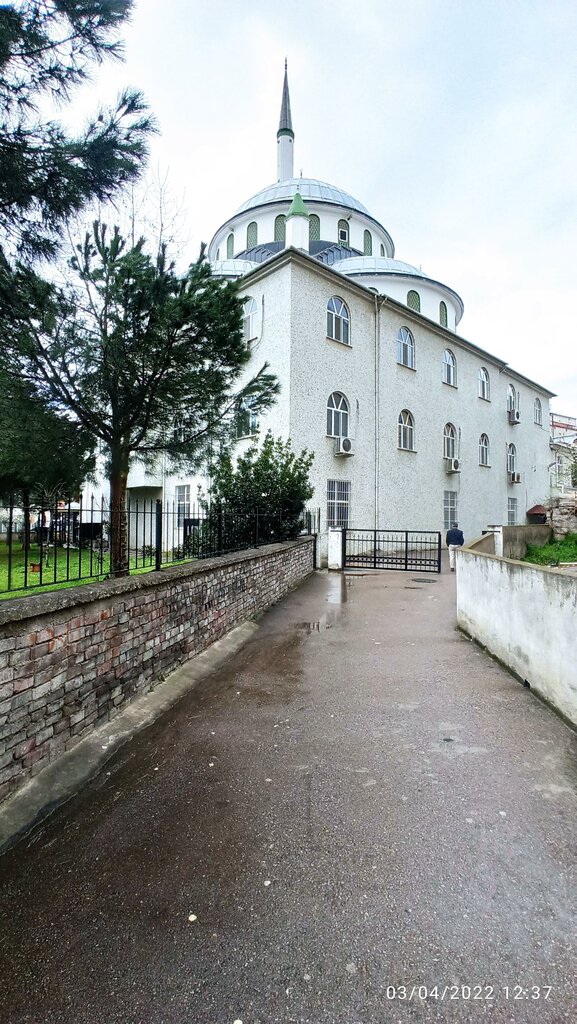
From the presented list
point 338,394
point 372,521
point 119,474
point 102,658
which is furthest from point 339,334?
point 102,658

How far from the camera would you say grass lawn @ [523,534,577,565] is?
15263 mm

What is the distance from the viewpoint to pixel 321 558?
15617 mm

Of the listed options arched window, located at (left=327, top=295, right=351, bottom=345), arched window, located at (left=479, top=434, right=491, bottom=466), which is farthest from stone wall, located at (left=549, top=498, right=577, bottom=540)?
arched window, located at (left=327, top=295, right=351, bottom=345)

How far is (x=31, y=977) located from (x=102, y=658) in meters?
2.24

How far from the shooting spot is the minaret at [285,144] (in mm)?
28156

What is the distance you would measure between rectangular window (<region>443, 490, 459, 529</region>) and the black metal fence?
13987 mm

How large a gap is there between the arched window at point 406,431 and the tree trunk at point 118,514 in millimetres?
14580

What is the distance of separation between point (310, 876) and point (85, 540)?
315cm

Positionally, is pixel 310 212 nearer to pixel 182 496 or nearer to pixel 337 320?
pixel 337 320

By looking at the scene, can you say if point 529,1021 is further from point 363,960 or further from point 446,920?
point 363,960

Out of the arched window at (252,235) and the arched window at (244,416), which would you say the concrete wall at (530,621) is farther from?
the arched window at (252,235)

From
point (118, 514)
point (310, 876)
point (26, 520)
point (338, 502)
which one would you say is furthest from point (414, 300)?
point (310, 876)

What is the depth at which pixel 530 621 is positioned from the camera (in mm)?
4684

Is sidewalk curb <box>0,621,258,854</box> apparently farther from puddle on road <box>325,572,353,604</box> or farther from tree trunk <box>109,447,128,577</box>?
puddle on road <box>325,572,353,604</box>
